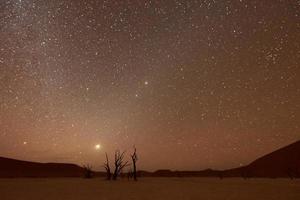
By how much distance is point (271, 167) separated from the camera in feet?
429

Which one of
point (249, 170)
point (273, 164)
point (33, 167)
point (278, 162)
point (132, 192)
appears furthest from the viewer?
point (249, 170)

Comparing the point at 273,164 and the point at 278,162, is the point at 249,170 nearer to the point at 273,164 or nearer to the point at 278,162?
the point at 273,164

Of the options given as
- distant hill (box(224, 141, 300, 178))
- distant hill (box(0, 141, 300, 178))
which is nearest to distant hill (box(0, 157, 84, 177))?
distant hill (box(0, 141, 300, 178))

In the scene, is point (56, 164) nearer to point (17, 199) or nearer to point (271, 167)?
point (271, 167)

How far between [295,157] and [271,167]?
9998 millimetres

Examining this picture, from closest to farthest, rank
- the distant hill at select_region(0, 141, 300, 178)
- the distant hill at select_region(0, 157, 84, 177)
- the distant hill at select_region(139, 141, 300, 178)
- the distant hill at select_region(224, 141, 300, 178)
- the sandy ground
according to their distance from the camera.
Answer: the sandy ground, the distant hill at select_region(0, 157, 84, 177), the distant hill at select_region(0, 141, 300, 178), the distant hill at select_region(139, 141, 300, 178), the distant hill at select_region(224, 141, 300, 178)

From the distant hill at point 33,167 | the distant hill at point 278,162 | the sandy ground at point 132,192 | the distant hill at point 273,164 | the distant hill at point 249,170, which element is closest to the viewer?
the sandy ground at point 132,192

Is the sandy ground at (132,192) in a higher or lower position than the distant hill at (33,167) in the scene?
lower

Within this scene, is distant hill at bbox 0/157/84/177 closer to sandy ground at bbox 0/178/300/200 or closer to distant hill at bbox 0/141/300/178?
distant hill at bbox 0/141/300/178

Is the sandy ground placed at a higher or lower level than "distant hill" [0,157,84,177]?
lower

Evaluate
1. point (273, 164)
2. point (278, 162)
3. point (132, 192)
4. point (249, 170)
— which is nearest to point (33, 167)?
point (249, 170)

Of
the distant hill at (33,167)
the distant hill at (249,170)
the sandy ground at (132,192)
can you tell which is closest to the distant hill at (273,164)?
the distant hill at (249,170)

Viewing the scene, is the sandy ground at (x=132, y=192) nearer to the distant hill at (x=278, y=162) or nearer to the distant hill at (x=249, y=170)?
the distant hill at (x=249, y=170)

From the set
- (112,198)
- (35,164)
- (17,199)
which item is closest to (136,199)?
(112,198)
